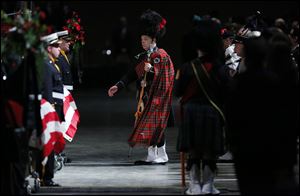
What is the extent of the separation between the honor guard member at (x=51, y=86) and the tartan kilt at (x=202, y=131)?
5.80 ft

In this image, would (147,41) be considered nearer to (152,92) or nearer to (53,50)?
(152,92)

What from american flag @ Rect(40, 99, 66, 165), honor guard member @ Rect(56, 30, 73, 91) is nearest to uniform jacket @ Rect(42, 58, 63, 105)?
american flag @ Rect(40, 99, 66, 165)

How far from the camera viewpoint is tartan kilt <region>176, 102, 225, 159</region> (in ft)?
41.2

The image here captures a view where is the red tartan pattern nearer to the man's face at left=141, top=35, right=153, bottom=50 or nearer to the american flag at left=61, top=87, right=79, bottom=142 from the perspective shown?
the man's face at left=141, top=35, right=153, bottom=50

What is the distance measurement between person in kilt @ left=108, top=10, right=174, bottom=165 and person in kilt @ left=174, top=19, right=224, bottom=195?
9.33 ft

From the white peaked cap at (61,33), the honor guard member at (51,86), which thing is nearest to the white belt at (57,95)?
the honor guard member at (51,86)

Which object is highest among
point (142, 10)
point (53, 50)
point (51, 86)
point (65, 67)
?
point (53, 50)

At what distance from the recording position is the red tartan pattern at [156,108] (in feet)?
51.1

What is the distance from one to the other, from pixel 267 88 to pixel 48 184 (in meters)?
4.16

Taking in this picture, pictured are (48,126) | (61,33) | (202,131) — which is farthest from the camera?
(61,33)

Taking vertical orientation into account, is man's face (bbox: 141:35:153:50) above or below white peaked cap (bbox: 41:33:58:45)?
below

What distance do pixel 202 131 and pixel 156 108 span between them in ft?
10.2

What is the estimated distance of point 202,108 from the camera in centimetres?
1262

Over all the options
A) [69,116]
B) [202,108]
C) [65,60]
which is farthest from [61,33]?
[202,108]
